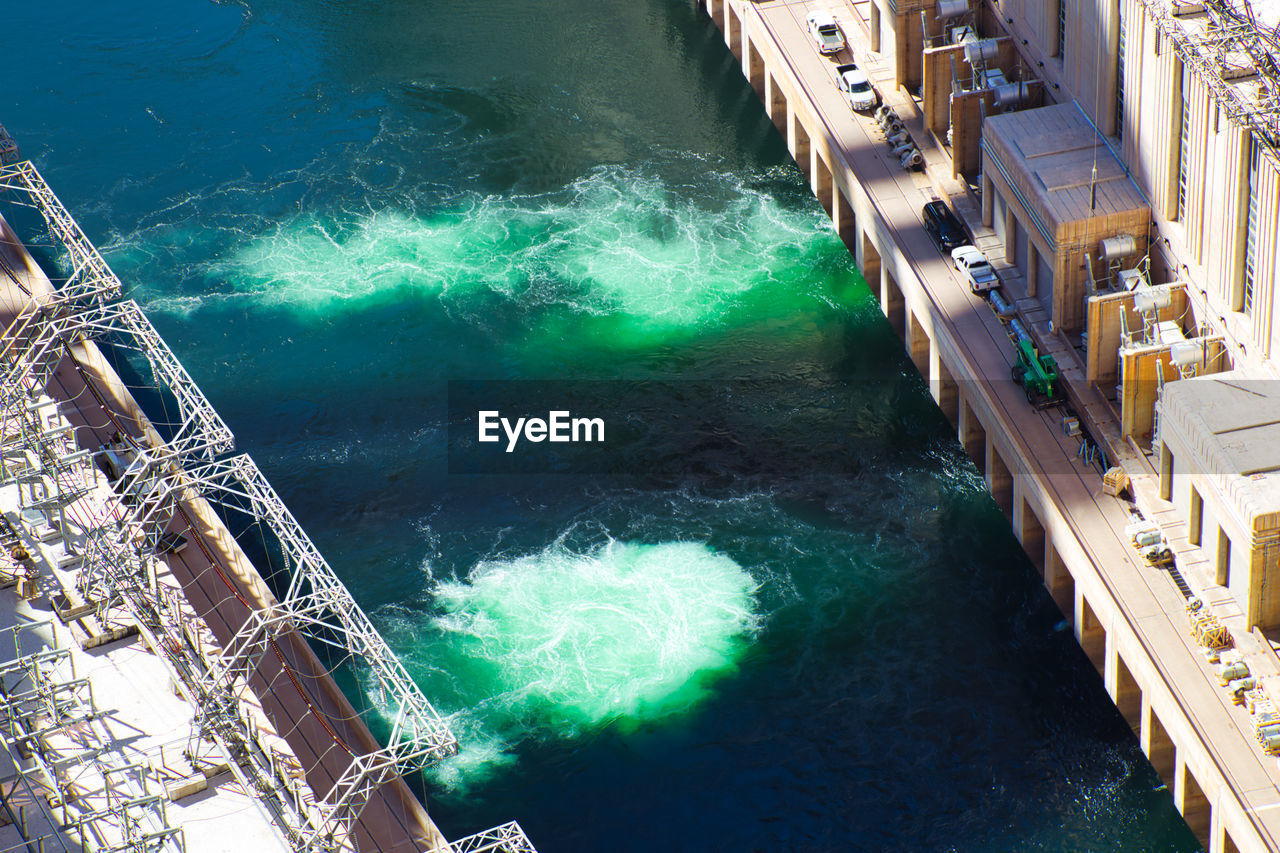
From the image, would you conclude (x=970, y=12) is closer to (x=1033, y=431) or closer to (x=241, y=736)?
(x=1033, y=431)

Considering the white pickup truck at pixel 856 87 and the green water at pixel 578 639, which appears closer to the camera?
the green water at pixel 578 639

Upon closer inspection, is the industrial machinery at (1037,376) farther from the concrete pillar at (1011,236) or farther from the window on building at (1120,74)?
the window on building at (1120,74)

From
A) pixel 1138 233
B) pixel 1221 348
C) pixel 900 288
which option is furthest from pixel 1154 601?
pixel 900 288

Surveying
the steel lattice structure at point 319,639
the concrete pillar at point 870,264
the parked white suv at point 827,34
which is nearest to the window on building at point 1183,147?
the concrete pillar at point 870,264

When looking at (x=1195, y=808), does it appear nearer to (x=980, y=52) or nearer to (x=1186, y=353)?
(x=1186, y=353)

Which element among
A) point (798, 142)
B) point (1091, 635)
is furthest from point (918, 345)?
point (1091, 635)

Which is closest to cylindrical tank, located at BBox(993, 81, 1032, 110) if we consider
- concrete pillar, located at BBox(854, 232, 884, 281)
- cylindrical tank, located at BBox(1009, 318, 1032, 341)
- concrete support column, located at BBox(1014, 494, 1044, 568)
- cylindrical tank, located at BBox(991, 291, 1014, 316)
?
concrete pillar, located at BBox(854, 232, 884, 281)

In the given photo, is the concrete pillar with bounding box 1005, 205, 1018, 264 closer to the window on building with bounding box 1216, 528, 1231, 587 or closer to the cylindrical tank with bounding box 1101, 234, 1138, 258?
the cylindrical tank with bounding box 1101, 234, 1138, 258
